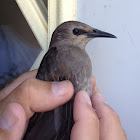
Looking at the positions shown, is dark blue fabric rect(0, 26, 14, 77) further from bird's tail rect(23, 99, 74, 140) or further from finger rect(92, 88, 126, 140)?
finger rect(92, 88, 126, 140)

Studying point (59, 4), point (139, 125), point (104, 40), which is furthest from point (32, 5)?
point (139, 125)

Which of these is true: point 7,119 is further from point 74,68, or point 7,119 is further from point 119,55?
point 119,55

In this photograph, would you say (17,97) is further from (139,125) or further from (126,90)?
(139,125)

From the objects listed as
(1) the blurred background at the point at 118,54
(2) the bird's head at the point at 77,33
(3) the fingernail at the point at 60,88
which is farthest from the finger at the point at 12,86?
(3) the fingernail at the point at 60,88

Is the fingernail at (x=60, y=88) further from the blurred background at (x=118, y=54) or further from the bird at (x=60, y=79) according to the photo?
the blurred background at (x=118, y=54)

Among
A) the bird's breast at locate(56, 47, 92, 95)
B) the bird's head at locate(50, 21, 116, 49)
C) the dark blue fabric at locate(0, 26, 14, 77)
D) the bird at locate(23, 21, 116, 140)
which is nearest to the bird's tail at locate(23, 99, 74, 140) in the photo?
the bird at locate(23, 21, 116, 140)

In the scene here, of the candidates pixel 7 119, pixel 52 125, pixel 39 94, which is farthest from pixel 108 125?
pixel 7 119

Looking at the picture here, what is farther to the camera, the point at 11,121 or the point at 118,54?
the point at 118,54
